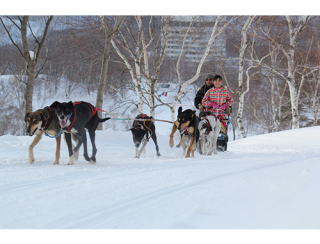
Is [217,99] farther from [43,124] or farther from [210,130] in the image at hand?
[43,124]

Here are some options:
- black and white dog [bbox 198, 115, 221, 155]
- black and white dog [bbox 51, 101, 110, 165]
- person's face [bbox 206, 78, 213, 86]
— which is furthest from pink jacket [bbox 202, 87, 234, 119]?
black and white dog [bbox 51, 101, 110, 165]

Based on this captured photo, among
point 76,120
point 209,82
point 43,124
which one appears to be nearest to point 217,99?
point 209,82

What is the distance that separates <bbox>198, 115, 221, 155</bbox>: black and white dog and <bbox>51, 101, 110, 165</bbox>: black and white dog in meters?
2.61

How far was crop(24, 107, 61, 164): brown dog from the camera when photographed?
4.41 m

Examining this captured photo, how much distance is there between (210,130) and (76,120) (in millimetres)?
3432

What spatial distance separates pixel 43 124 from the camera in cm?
457

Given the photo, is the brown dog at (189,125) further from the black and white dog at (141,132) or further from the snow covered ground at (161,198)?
the snow covered ground at (161,198)

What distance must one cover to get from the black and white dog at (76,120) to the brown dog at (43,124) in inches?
6.5

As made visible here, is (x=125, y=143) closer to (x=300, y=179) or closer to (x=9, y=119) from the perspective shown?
(x=300, y=179)

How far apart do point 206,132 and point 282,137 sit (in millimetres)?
4589

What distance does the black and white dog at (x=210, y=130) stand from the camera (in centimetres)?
643

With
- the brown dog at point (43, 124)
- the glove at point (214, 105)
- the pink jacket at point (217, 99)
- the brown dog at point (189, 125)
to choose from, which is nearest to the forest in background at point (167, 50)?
the pink jacket at point (217, 99)
